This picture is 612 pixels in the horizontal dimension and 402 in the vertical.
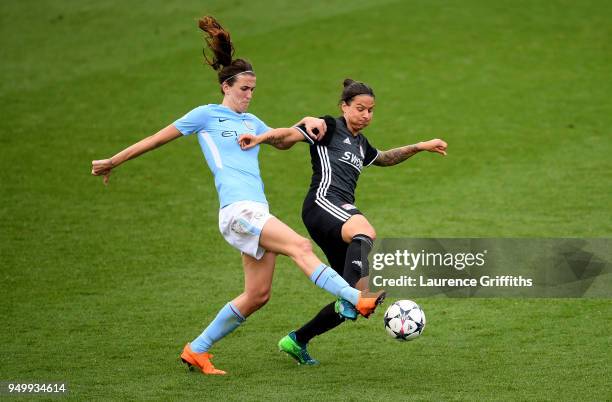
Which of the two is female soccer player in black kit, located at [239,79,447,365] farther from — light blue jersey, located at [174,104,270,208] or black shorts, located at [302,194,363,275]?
light blue jersey, located at [174,104,270,208]

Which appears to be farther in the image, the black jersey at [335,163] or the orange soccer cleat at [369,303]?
the black jersey at [335,163]

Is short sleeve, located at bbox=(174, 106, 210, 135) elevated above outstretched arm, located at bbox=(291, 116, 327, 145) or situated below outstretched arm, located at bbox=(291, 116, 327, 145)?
above

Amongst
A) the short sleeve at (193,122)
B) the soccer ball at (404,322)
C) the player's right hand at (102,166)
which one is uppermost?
the short sleeve at (193,122)

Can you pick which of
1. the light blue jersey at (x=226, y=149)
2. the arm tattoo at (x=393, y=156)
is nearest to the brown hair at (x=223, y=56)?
the light blue jersey at (x=226, y=149)

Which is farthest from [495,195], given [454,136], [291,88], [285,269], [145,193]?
[291,88]

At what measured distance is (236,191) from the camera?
293 inches

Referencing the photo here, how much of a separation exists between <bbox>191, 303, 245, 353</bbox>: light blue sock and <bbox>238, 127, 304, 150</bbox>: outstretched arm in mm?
1324

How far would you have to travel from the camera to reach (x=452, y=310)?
32.1 feet

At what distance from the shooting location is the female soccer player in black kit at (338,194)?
7.45 m

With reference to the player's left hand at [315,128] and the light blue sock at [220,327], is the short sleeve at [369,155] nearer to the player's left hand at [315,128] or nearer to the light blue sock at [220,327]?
the player's left hand at [315,128]

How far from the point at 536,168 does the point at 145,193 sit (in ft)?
19.8

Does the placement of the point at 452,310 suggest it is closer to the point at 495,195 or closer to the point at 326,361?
the point at 326,361

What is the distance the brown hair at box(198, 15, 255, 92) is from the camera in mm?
7738

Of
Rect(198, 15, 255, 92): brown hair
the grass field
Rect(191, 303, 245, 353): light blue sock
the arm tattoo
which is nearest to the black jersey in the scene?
the arm tattoo
